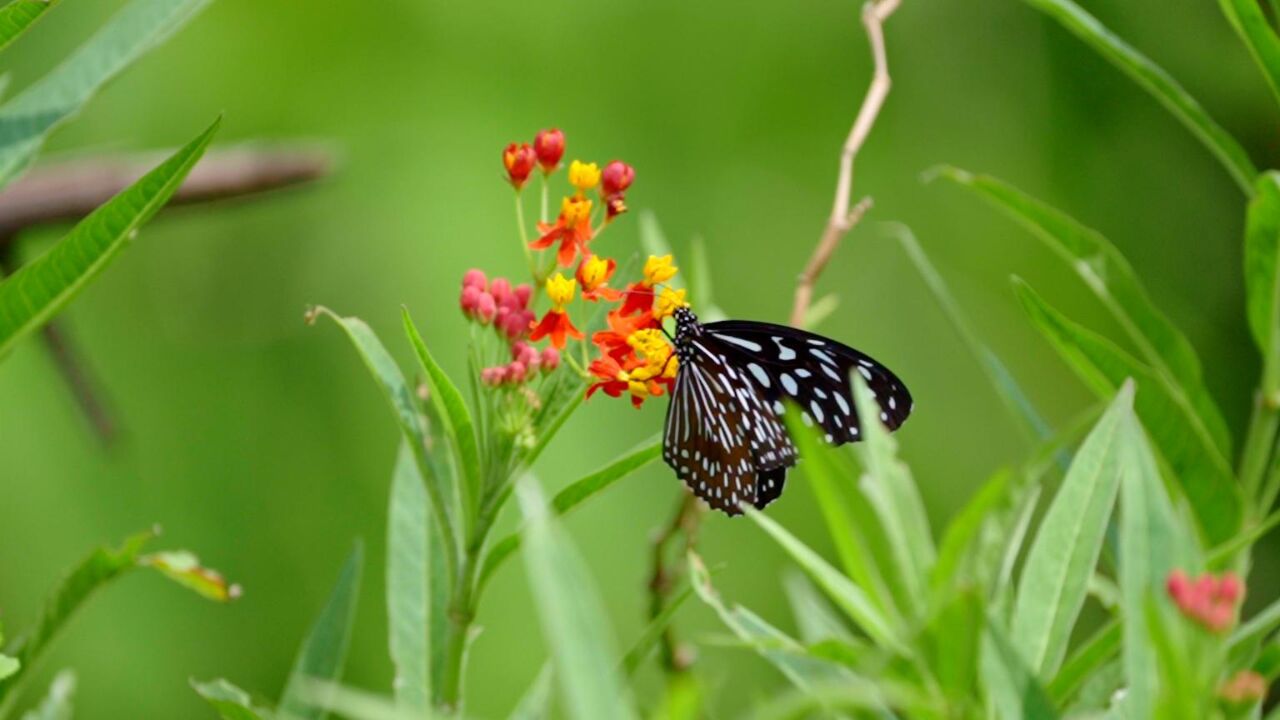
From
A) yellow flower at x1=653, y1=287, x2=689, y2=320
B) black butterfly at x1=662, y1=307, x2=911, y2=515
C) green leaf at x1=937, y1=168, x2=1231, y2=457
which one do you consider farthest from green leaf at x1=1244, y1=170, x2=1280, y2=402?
yellow flower at x1=653, y1=287, x2=689, y2=320

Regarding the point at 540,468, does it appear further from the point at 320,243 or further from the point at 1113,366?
the point at 1113,366

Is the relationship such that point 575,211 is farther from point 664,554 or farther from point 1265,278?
point 1265,278

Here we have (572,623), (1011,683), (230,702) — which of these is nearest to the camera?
(572,623)

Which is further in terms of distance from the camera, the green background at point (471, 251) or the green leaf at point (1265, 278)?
the green background at point (471, 251)

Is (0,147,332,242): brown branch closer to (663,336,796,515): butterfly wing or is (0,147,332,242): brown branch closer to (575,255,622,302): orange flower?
(663,336,796,515): butterfly wing

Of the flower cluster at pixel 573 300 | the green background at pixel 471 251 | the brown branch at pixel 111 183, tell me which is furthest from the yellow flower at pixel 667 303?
the green background at pixel 471 251

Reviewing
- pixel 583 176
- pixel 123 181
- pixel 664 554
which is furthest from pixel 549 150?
pixel 123 181

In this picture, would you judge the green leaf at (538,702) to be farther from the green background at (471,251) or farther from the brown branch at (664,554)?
the green background at (471,251)
